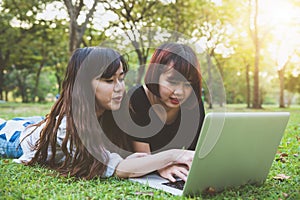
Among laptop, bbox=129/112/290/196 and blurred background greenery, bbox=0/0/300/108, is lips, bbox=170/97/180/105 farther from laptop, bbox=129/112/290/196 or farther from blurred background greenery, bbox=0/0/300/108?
blurred background greenery, bbox=0/0/300/108

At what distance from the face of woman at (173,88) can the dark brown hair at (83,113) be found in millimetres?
258

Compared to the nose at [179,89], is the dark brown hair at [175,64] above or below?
above

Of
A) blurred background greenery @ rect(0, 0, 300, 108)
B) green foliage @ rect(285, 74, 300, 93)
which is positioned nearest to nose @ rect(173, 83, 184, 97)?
blurred background greenery @ rect(0, 0, 300, 108)

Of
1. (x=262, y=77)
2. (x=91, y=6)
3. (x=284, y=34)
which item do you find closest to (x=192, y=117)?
(x=91, y=6)

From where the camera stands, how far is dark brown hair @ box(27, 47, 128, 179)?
7.19 ft

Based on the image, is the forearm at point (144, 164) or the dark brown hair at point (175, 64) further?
the dark brown hair at point (175, 64)

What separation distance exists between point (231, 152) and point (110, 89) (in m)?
0.80

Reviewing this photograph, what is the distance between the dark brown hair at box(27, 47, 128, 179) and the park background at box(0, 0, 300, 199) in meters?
0.09

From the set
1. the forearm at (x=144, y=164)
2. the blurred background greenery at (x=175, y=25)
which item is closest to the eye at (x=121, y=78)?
the forearm at (x=144, y=164)

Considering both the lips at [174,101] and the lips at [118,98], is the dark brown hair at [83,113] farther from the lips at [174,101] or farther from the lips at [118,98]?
the lips at [174,101]

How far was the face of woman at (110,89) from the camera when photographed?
2.22m

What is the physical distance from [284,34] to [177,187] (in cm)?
1812

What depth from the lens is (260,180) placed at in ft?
6.91

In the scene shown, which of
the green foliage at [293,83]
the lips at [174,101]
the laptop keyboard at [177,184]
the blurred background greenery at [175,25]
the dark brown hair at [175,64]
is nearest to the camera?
the laptop keyboard at [177,184]
